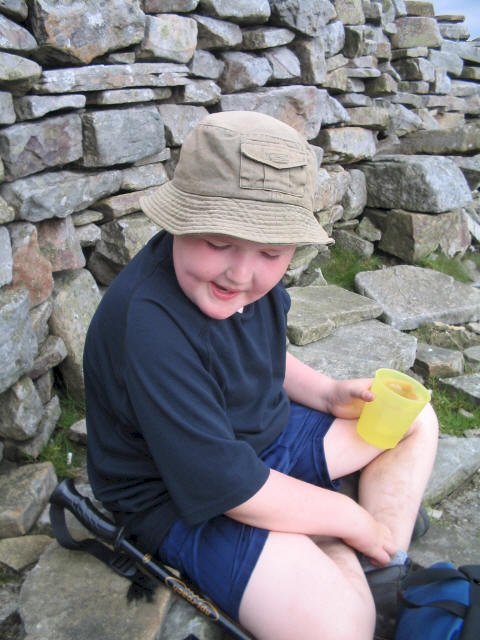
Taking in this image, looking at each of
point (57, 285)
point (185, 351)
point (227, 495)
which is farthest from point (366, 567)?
point (57, 285)

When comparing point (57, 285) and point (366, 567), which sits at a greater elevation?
point (57, 285)

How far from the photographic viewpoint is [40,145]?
2385 millimetres

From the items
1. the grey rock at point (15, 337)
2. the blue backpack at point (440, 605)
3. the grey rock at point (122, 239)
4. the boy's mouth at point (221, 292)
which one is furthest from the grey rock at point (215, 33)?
the blue backpack at point (440, 605)

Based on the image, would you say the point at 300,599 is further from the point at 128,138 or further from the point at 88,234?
the point at 128,138

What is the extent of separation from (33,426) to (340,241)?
3206mm

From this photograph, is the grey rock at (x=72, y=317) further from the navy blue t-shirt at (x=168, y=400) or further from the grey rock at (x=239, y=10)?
the grey rock at (x=239, y=10)

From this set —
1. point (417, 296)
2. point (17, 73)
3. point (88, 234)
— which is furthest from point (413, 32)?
point (17, 73)

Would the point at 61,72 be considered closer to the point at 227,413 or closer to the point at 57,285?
the point at 57,285

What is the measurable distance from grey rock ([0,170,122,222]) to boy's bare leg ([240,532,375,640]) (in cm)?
162

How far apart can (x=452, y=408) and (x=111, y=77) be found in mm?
2447

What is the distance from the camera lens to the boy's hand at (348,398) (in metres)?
2.00

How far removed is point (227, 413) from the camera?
1.68m

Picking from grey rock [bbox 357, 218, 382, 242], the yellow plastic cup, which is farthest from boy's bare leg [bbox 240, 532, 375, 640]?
grey rock [bbox 357, 218, 382, 242]

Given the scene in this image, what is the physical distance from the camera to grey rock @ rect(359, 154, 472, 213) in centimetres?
475
